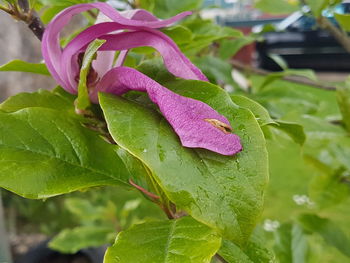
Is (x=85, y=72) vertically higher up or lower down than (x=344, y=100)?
higher up

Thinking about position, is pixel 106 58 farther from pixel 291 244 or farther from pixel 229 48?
pixel 229 48

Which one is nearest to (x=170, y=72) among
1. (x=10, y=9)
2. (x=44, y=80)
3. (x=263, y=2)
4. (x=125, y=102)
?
(x=125, y=102)

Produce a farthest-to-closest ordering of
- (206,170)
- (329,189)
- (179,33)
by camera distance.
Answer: (329,189), (179,33), (206,170)

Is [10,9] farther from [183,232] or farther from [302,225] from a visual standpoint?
[302,225]

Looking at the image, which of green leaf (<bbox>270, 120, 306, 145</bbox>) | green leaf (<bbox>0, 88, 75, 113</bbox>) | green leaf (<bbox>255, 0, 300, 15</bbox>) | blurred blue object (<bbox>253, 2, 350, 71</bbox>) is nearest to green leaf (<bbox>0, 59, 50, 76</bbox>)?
green leaf (<bbox>0, 88, 75, 113</bbox>)

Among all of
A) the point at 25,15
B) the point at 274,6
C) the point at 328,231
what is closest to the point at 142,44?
the point at 25,15
